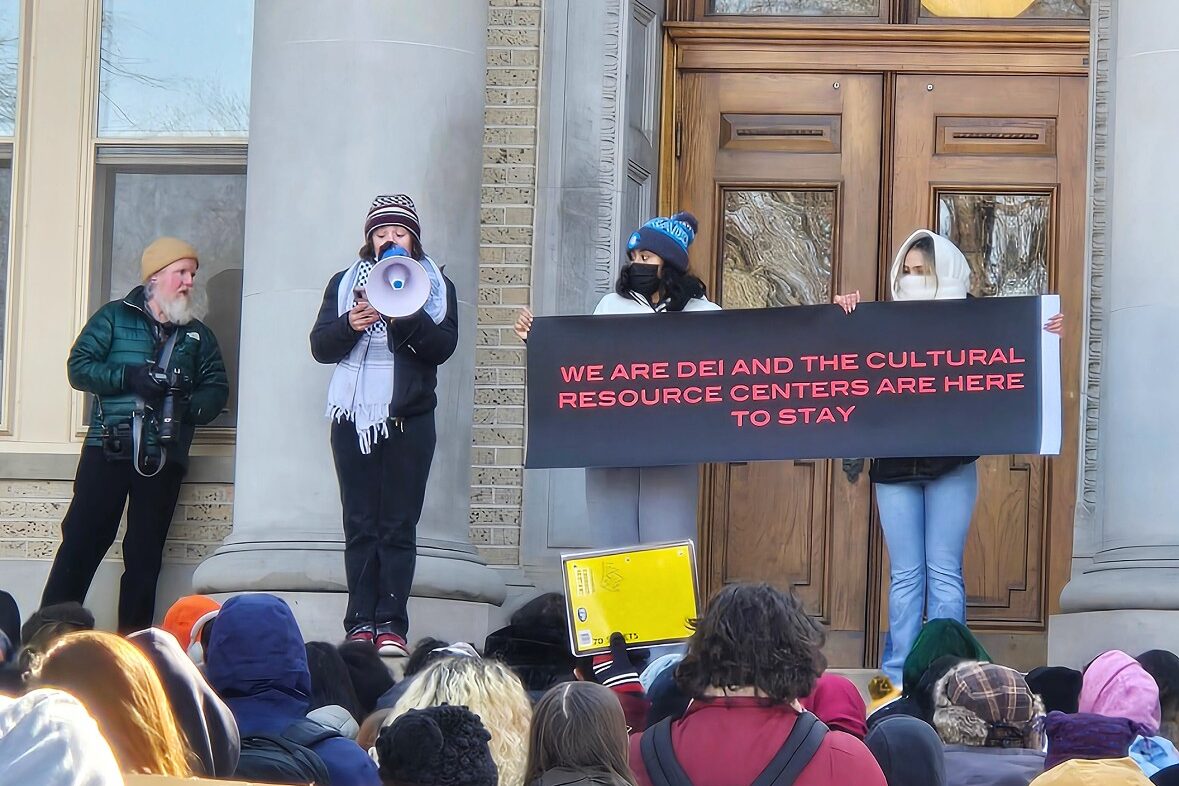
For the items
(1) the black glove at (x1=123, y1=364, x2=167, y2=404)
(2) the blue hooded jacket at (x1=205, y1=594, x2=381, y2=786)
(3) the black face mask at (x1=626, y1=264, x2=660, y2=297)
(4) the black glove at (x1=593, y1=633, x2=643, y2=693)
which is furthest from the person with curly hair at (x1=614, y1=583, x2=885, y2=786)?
(1) the black glove at (x1=123, y1=364, x2=167, y2=404)

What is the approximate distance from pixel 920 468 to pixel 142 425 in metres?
3.78

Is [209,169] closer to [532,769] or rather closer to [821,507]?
[821,507]

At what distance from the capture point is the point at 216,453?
10758 millimetres

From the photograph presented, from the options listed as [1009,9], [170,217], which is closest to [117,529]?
[170,217]

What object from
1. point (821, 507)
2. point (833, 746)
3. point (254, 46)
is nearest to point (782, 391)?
point (821, 507)

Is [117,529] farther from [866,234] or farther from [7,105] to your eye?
[866,234]

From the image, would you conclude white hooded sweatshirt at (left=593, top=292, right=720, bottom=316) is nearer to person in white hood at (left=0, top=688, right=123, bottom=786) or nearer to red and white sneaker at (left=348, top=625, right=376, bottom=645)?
red and white sneaker at (left=348, top=625, right=376, bottom=645)

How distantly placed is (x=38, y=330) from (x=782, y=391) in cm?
431

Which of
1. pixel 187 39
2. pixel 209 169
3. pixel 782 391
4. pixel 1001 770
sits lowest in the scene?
pixel 1001 770

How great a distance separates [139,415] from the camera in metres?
9.95

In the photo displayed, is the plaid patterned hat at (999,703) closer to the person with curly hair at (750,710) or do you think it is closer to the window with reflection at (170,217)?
the person with curly hair at (750,710)

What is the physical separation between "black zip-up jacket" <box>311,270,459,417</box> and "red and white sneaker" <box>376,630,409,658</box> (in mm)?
937

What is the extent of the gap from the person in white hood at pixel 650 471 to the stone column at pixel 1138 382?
1871mm

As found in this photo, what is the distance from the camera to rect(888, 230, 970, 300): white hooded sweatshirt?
917 centimetres
